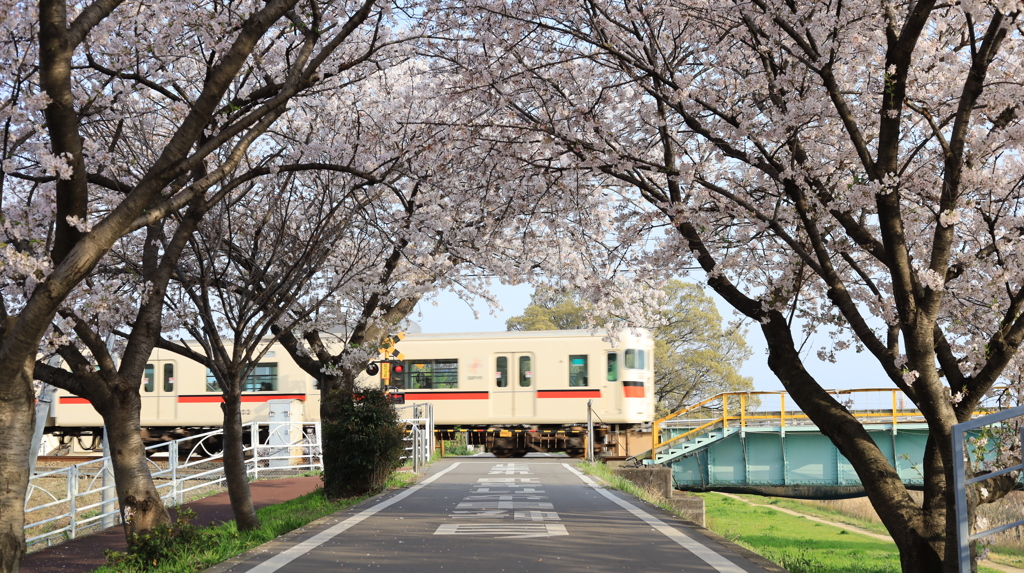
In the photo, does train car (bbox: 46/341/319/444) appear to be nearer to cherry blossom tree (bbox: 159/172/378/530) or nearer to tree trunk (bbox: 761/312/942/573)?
cherry blossom tree (bbox: 159/172/378/530)

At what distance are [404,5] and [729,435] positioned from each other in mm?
16685

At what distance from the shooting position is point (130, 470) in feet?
25.3

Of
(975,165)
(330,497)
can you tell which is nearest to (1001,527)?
(975,165)

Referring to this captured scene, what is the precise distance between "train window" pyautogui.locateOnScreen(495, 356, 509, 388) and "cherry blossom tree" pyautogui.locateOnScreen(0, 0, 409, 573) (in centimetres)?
1481

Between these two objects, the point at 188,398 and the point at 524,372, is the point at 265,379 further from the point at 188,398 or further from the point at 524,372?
the point at 524,372

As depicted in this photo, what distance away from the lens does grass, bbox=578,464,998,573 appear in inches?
610

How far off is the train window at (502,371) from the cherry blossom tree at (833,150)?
46.1 ft

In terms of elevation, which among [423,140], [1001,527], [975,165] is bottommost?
[1001,527]

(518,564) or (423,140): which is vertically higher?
(423,140)

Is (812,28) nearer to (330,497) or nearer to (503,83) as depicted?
(503,83)

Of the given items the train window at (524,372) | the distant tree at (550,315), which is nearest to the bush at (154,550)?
the train window at (524,372)

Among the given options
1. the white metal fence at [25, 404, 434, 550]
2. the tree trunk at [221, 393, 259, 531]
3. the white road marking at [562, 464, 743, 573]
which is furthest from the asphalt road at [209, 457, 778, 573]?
the white metal fence at [25, 404, 434, 550]

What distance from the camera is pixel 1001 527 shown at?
19.0ft

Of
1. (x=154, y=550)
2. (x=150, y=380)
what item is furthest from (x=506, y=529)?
(x=150, y=380)
